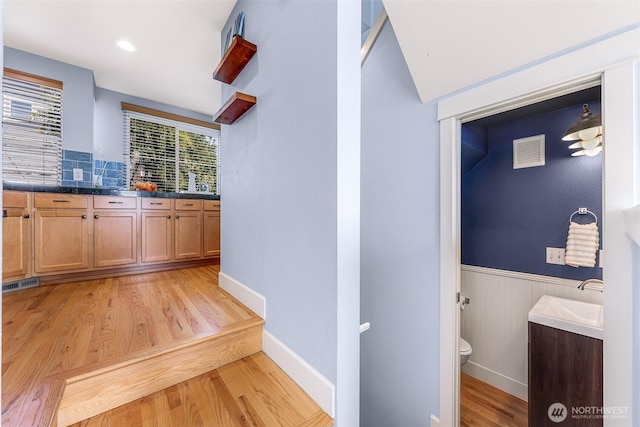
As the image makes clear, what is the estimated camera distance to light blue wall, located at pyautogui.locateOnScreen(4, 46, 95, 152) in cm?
277

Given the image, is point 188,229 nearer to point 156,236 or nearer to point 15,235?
point 156,236

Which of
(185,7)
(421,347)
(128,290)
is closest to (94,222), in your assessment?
(128,290)

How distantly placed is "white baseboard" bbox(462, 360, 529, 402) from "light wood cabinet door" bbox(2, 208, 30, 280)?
3806 mm

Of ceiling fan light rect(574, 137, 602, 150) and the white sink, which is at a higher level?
ceiling fan light rect(574, 137, 602, 150)

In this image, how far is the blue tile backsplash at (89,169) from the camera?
2.95 meters

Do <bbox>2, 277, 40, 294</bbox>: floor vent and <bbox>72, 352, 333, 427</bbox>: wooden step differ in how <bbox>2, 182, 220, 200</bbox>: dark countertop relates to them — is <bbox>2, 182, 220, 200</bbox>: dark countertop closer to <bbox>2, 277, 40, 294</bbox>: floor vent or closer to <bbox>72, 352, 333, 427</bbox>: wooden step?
<bbox>2, 277, 40, 294</bbox>: floor vent

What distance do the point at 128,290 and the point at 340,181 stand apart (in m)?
2.15

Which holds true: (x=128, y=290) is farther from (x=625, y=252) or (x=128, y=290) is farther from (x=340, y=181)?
(x=625, y=252)

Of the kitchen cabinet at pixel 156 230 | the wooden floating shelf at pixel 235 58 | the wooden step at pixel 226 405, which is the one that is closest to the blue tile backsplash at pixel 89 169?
the kitchen cabinet at pixel 156 230

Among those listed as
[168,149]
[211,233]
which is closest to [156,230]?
[211,233]

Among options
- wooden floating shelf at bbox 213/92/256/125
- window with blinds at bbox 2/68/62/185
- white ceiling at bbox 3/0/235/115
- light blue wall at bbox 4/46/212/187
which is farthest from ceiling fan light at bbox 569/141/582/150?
window with blinds at bbox 2/68/62/185

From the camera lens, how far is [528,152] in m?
2.08

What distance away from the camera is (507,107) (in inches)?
54.5

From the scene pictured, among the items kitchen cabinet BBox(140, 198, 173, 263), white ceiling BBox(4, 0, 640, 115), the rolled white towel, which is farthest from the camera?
kitchen cabinet BBox(140, 198, 173, 263)
